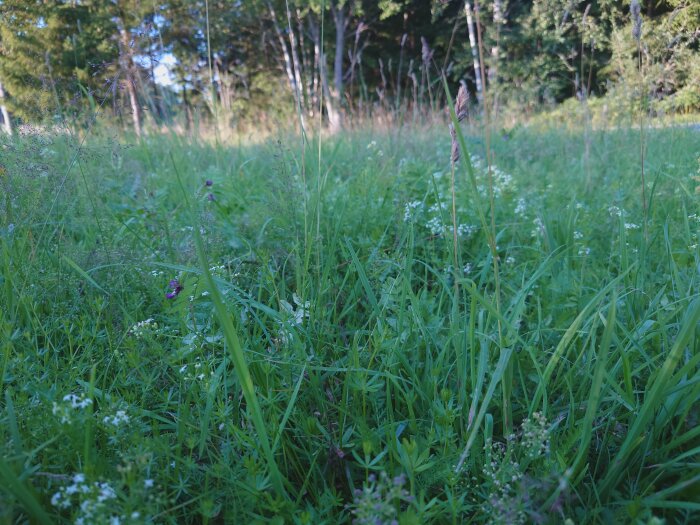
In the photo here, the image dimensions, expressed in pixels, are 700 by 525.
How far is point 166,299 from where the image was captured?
1.25 meters

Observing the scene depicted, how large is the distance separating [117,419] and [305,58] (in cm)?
973

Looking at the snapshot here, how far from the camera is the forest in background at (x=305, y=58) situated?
2.02 m

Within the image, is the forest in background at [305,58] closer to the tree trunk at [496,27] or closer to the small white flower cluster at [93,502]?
the tree trunk at [496,27]

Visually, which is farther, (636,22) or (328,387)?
(636,22)

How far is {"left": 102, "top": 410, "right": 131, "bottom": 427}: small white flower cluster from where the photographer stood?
87 centimetres

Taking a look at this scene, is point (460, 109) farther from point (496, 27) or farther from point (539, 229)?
point (539, 229)

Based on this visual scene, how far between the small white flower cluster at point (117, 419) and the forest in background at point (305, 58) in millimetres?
942

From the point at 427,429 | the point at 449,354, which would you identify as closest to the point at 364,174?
the point at 449,354

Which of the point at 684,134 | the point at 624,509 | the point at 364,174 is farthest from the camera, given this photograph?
the point at 684,134

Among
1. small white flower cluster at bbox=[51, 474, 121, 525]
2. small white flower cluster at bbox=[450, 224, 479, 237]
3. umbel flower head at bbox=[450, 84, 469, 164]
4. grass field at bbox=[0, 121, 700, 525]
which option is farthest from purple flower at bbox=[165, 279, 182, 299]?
small white flower cluster at bbox=[450, 224, 479, 237]

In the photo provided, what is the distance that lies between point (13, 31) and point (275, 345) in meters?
2.54

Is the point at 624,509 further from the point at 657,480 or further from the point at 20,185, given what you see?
the point at 20,185

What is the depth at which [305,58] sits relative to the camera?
373 inches

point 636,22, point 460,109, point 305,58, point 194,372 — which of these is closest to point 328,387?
point 194,372
